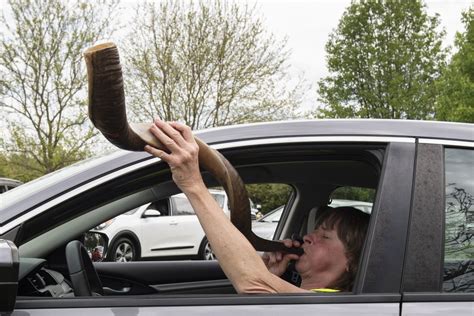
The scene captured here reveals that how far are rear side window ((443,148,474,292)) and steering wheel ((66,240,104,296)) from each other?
107 centimetres

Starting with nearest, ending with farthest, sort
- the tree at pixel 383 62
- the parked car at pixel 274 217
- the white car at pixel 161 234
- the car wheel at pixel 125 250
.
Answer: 1. the parked car at pixel 274 217
2. the car wheel at pixel 125 250
3. the white car at pixel 161 234
4. the tree at pixel 383 62

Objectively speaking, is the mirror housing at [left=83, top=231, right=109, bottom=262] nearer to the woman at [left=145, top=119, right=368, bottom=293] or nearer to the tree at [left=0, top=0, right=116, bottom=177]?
the woman at [left=145, top=119, right=368, bottom=293]

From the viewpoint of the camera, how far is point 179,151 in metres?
1.78

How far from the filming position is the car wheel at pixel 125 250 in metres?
10.9

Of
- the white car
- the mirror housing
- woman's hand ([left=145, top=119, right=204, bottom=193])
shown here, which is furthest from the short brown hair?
the white car

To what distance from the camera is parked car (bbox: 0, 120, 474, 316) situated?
1.68 m

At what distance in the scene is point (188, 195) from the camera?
185 centimetres

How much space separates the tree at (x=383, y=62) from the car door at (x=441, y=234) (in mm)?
28385

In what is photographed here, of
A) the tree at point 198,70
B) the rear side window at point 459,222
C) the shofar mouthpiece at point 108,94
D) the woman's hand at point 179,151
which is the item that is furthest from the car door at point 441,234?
the tree at point 198,70

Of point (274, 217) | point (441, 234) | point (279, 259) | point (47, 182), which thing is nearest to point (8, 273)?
point (47, 182)

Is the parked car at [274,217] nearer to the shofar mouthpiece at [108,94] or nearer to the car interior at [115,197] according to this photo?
the car interior at [115,197]

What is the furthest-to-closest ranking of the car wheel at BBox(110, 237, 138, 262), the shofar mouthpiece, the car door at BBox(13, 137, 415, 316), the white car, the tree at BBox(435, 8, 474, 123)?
the tree at BBox(435, 8, 474, 123), the white car, the car wheel at BBox(110, 237, 138, 262), the car door at BBox(13, 137, 415, 316), the shofar mouthpiece

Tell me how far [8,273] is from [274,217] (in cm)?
285

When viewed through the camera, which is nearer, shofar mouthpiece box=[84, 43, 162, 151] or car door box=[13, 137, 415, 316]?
shofar mouthpiece box=[84, 43, 162, 151]
